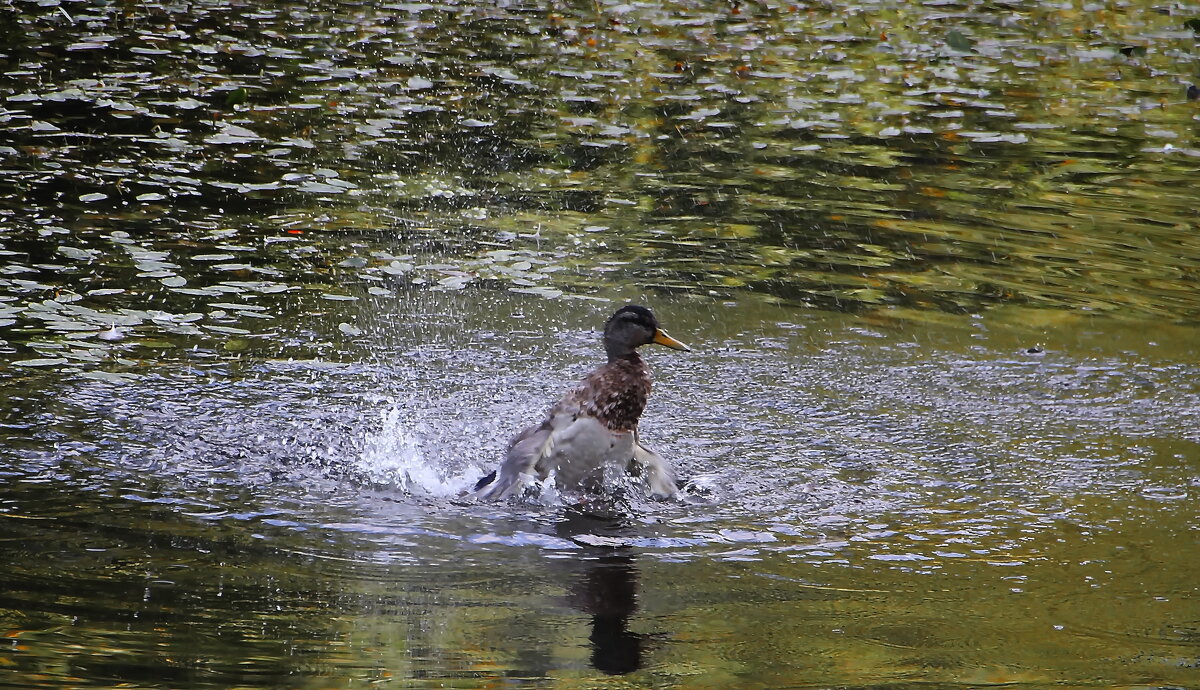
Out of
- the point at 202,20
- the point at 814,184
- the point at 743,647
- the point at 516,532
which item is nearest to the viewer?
the point at 743,647

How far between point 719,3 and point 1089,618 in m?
16.3

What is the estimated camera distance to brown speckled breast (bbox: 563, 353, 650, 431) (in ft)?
22.1

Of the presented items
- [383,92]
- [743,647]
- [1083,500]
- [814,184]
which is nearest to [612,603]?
[743,647]

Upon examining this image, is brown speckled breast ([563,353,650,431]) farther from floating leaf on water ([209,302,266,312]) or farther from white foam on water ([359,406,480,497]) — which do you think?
floating leaf on water ([209,302,266,312])

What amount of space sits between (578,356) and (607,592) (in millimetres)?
3344

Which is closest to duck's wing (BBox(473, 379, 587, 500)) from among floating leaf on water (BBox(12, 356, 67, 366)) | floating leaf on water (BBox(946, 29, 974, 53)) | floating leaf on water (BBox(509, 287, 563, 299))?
floating leaf on water (BBox(12, 356, 67, 366))

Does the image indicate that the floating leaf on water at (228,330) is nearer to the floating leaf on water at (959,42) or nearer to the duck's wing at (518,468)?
the duck's wing at (518,468)

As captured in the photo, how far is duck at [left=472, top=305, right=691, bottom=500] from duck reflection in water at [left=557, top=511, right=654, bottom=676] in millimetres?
291

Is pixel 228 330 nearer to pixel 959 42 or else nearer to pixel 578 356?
pixel 578 356

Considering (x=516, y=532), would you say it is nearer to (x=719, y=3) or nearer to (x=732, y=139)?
(x=732, y=139)

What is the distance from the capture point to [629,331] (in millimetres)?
6809

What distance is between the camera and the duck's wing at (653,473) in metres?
6.66

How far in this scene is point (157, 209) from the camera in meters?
10.6

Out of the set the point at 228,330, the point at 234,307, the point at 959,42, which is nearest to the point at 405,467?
the point at 228,330
